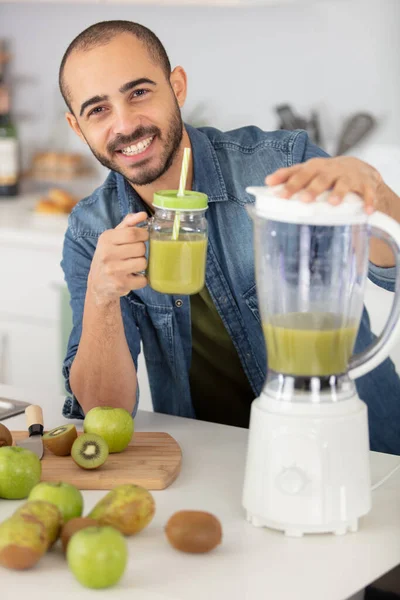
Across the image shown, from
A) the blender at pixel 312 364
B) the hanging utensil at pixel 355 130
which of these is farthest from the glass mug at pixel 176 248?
the hanging utensil at pixel 355 130

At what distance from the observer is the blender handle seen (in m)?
1.24

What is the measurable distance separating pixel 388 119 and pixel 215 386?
1564 millimetres

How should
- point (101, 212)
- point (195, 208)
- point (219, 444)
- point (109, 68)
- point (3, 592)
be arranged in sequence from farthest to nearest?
point (101, 212) < point (109, 68) < point (219, 444) < point (195, 208) < point (3, 592)

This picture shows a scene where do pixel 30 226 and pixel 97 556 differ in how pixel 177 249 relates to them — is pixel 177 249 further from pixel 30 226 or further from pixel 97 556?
pixel 30 226

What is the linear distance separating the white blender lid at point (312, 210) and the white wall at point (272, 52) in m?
2.11

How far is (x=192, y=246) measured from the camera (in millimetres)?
1498

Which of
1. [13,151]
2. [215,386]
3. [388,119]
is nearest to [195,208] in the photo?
[215,386]

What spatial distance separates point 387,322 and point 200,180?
752 mm

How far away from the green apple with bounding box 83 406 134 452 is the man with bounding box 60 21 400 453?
24 centimetres

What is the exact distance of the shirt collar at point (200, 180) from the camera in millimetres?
1935

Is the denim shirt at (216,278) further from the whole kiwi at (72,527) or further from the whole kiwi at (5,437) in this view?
the whole kiwi at (72,527)

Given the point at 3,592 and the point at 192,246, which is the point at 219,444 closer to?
the point at 192,246

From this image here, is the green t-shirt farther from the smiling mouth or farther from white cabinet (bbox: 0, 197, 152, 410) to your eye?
white cabinet (bbox: 0, 197, 152, 410)

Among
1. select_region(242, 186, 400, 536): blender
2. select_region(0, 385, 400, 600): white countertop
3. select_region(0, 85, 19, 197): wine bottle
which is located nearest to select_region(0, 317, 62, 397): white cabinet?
select_region(0, 85, 19, 197): wine bottle
